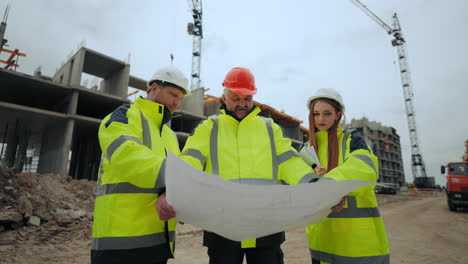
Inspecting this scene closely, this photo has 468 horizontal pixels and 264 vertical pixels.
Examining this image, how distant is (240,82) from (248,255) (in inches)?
46.6

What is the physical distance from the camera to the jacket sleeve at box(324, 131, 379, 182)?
149cm

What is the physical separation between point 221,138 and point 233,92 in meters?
0.37

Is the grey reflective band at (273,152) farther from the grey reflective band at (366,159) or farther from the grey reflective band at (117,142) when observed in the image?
the grey reflective band at (117,142)

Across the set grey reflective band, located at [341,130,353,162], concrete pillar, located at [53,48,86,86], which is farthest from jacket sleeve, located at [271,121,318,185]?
concrete pillar, located at [53,48,86,86]

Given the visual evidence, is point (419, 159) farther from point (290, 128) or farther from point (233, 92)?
point (233, 92)

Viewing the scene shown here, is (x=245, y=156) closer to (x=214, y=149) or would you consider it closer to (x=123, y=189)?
(x=214, y=149)

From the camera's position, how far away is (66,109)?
1922cm

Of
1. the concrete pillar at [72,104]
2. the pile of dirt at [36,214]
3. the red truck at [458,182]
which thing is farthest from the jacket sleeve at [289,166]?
the concrete pillar at [72,104]

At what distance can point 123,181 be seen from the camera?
62.6 inches

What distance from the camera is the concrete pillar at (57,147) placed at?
17.1 m

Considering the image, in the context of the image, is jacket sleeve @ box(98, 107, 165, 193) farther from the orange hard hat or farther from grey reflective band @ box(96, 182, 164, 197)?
the orange hard hat

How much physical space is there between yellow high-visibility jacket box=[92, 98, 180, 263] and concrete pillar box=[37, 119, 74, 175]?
18.2m

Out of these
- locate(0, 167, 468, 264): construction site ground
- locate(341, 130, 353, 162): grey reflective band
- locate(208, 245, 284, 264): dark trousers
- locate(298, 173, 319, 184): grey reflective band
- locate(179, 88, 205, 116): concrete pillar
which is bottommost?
locate(0, 167, 468, 264): construction site ground

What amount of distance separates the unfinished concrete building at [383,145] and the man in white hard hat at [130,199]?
60.8 meters
